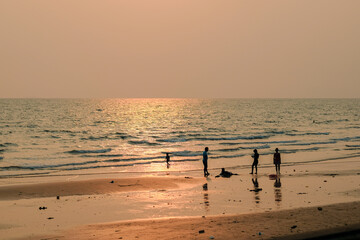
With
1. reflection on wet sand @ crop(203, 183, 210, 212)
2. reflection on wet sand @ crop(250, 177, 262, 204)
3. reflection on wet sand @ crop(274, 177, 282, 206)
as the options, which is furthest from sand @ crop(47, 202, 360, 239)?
reflection on wet sand @ crop(250, 177, 262, 204)

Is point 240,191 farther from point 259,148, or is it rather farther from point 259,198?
point 259,148

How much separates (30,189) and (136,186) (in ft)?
18.9

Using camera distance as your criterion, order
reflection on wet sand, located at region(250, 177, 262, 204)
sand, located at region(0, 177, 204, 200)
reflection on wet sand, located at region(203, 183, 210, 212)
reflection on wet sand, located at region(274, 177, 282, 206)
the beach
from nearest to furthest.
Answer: the beach, reflection on wet sand, located at region(203, 183, 210, 212), reflection on wet sand, located at region(274, 177, 282, 206), reflection on wet sand, located at region(250, 177, 262, 204), sand, located at region(0, 177, 204, 200)

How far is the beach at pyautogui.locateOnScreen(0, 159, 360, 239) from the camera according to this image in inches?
599

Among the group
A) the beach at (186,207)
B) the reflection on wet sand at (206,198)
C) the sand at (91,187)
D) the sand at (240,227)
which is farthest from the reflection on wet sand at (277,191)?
the sand at (91,187)

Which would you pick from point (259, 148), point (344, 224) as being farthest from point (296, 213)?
point (259, 148)

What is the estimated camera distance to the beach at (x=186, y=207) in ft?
49.9

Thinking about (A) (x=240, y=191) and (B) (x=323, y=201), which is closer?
(B) (x=323, y=201)

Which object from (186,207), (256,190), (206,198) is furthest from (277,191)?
(186,207)

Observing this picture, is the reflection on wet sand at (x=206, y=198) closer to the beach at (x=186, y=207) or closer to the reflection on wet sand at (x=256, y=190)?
the beach at (x=186, y=207)

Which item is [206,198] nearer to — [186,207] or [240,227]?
[186,207]

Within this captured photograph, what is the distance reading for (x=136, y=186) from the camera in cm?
2653

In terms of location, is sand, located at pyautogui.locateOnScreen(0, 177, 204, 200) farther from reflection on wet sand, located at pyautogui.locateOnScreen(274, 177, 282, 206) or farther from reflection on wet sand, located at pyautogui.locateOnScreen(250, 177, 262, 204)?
reflection on wet sand, located at pyautogui.locateOnScreen(274, 177, 282, 206)

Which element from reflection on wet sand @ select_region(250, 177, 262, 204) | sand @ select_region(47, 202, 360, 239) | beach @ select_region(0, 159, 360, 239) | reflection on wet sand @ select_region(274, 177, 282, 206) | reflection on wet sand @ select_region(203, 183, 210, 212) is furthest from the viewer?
reflection on wet sand @ select_region(250, 177, 262, 204)
